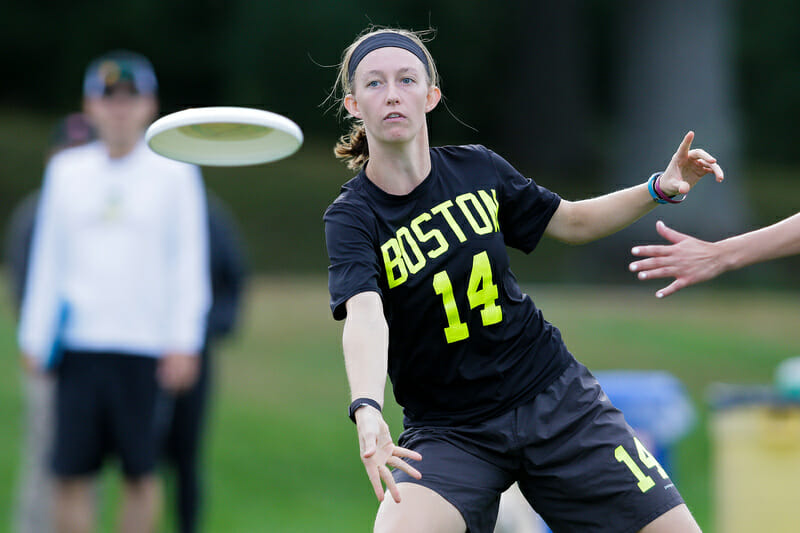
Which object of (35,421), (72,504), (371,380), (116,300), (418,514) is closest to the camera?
(371,380)

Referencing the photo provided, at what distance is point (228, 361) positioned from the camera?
1302cm

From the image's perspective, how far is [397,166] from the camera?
402cm

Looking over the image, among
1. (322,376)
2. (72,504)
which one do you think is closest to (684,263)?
(72,504)

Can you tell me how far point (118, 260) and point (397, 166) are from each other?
2.72 meters

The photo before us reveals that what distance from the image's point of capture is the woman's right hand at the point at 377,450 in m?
3.43

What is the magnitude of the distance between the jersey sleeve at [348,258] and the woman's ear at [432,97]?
0.47m

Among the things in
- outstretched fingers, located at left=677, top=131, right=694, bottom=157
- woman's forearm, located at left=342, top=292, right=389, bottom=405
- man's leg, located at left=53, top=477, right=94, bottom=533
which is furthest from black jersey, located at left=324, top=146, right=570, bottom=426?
man's leg, located at left=53, top=477, right=94, bottom=533

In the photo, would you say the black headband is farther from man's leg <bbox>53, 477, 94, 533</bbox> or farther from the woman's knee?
man's leg <bbox>53, 477, 94, 533</bbox>

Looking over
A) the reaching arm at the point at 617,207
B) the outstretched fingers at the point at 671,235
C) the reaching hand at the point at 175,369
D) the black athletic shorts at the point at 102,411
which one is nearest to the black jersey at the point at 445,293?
the reaching arm at the point at 617,207

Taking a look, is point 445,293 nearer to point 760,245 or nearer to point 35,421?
point 760,245

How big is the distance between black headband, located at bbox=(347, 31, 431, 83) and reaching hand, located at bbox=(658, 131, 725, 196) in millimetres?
882

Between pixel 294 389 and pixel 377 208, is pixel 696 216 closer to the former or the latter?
pixel 294 389

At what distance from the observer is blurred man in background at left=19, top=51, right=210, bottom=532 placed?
20.5 ft

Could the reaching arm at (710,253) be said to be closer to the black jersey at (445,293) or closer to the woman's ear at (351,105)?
the black jersey at (445,293)
